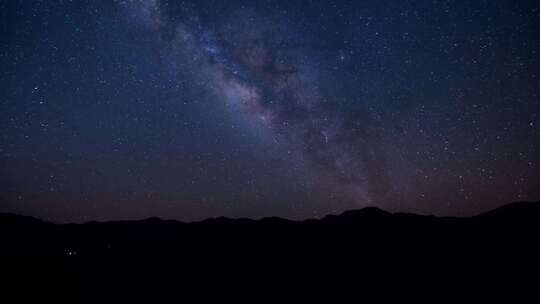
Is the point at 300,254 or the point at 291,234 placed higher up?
the point at 291,234

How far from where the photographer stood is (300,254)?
3384cm

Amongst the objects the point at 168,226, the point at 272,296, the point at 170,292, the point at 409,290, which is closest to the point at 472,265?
the point at 409,290

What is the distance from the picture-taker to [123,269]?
A: 93.4 ft

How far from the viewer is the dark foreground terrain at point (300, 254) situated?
24359 mm

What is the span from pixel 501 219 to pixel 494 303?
Answer: 2028 centimetres

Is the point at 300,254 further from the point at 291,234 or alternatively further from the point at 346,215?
the point at 346,215

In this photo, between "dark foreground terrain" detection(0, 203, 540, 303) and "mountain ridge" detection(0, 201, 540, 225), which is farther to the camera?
"mountain ridge" detection(0, 201, 540, 225)

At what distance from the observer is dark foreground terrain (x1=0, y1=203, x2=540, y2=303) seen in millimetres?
24359

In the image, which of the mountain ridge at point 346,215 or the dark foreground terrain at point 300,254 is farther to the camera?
the mountain ridge at point 346,215

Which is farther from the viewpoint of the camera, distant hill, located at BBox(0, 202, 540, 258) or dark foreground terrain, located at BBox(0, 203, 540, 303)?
distant hill, located at BBox(0, 202, 540, 258)

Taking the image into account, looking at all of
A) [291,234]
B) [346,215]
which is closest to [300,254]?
[291,234]

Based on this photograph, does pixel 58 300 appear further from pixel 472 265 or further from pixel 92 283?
pixel 472 265

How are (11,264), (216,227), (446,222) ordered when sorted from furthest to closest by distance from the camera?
(216,227)
(446,222)
(11,264)

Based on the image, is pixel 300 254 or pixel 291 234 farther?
pixel 291 234
